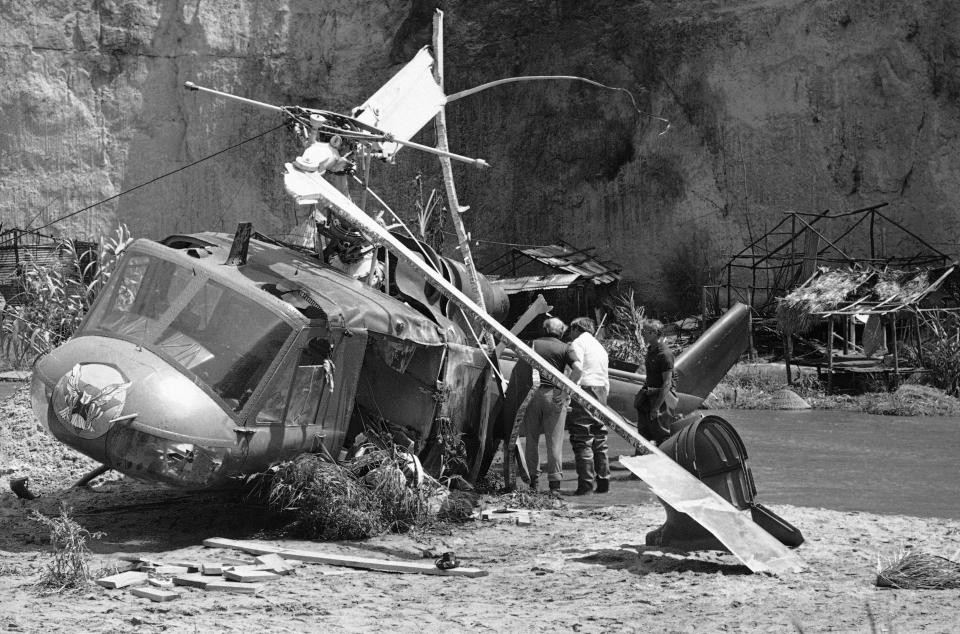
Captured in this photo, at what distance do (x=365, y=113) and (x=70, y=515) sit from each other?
4.55 meters

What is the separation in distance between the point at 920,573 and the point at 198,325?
4.83 meters

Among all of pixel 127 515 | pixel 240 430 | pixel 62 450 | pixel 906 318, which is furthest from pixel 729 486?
pixel 906 318

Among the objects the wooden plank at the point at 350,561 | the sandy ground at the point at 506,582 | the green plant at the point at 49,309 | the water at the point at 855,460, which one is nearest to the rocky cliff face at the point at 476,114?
the green plant at the point at 49,309

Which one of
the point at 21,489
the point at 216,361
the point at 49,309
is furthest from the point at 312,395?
the point at 49,309

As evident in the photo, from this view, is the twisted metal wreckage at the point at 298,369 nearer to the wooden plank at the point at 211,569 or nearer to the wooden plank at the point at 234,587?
the wooden plank at the point at 211,569

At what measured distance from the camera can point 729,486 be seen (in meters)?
7.70

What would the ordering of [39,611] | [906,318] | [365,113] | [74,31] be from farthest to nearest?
[74,31], [906,318], [365,113], [39,611]

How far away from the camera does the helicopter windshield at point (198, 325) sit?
296 inches

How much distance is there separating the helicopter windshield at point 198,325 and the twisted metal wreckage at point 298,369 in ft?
0.04

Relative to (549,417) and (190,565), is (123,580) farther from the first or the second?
(549,417)

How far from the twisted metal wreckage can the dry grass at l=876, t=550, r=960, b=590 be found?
64 cm

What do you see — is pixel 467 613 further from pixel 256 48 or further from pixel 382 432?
pixel 256 48

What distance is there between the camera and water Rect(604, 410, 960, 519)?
1001cm

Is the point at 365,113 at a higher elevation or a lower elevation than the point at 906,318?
higher
